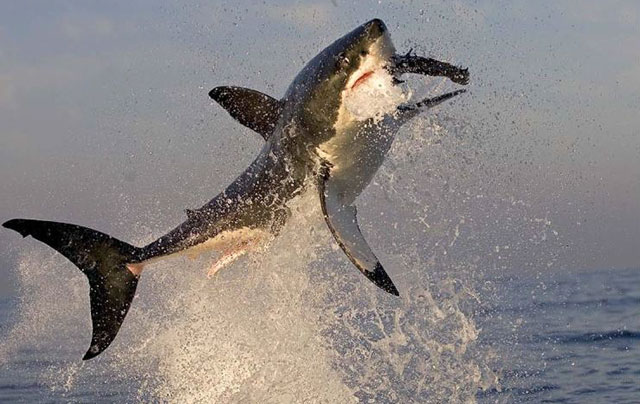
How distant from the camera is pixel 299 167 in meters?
8.99

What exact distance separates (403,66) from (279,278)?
3643mm

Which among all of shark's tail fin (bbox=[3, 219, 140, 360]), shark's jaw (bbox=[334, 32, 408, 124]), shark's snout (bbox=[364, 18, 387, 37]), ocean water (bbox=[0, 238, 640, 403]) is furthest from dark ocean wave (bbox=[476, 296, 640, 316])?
shark's snout (bbox=[364, 18, 387, 37])

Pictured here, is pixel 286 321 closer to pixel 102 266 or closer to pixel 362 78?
pixel 102 266

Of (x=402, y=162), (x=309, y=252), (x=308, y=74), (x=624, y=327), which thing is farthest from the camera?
(x=624, y=327)

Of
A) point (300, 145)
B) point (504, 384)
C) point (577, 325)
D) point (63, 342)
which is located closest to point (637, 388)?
point (504, 384)

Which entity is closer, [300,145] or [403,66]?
[403,66]

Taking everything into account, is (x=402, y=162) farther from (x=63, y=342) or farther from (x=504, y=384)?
(x=63, y=342)

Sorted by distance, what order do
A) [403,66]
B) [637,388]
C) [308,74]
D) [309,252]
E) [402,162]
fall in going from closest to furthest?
[403,66] → [308,74] → [402,162] → [309,252] → [637,388]

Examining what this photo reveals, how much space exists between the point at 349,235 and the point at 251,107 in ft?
6.63

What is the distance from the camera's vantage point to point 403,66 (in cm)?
798

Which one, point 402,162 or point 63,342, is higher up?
point 402,162

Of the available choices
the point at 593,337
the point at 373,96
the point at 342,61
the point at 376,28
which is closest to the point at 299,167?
the point at 373,96

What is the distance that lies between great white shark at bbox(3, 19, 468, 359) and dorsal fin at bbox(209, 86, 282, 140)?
0.01m

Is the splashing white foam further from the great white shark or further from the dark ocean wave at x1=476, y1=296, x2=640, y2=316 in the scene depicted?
the dark ocean wave at x1=476, y1=296, x2=640, y2=316
